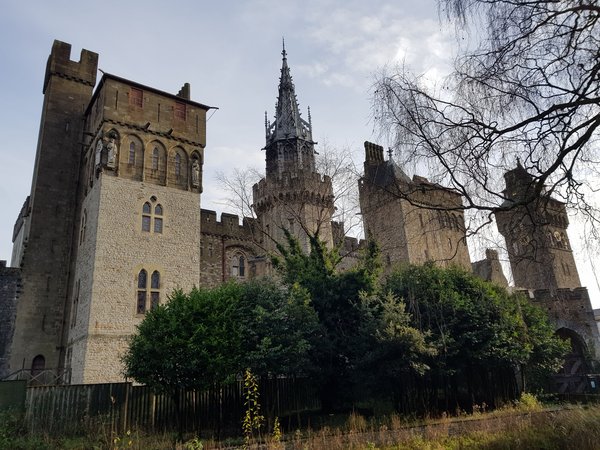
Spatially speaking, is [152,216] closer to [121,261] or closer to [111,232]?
[111,232]

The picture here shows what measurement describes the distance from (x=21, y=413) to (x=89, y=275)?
6.89 metres

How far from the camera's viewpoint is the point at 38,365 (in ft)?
65.8

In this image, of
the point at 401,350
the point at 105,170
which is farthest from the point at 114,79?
the point at 401,350

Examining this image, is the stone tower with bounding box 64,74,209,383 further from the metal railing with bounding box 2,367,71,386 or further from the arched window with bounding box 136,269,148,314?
the metal railing with bounding box 2,367,71,386

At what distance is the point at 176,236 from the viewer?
21.0 m

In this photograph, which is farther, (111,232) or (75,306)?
(75,306)

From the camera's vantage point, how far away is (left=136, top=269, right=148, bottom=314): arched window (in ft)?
62.6

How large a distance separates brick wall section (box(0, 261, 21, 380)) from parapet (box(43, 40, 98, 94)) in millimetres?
10653

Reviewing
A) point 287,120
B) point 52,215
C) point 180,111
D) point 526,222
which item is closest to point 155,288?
point 52,215

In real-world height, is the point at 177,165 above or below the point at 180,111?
below

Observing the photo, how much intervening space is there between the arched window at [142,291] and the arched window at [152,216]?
210 centimetres

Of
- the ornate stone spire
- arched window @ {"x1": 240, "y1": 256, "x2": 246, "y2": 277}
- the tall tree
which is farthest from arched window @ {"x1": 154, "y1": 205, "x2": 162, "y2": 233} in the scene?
the ornate stone spire

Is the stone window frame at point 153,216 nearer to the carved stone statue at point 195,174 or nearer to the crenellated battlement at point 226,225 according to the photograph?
the carved stone statue at point 195,174

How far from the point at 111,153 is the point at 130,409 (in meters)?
11.5
